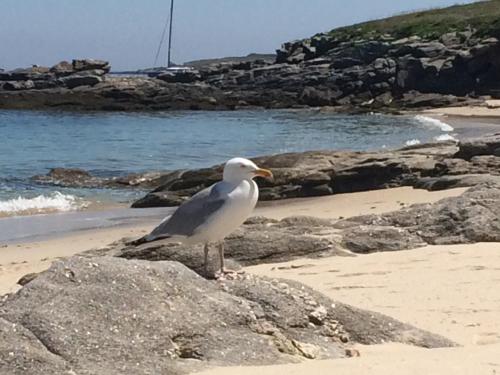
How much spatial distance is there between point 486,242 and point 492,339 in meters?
3.48

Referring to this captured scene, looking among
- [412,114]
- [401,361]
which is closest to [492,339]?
[401,361]

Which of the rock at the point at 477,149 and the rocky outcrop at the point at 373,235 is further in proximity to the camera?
the rock at the point at 477,149

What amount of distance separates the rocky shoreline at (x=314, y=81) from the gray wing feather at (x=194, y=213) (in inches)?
1749

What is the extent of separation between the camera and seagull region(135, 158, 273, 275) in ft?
20.4

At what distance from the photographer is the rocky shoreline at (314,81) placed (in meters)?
54.3

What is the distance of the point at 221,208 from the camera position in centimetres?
620

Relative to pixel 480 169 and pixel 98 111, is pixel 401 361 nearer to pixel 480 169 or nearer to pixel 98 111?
pixel 480 169

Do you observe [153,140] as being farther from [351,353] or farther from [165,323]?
[165,323]

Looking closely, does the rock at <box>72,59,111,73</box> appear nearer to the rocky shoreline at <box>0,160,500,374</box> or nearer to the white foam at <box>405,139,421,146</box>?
the white foam at <box>405,139,421,146</box>

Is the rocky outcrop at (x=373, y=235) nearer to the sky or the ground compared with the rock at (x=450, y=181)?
nearer to the sky

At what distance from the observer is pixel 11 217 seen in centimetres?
1662

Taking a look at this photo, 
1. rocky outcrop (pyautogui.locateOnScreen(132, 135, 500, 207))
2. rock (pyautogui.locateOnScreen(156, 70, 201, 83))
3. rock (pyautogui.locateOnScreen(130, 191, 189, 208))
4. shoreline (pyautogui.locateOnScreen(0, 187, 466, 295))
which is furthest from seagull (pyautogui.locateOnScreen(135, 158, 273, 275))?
rock (pyautogui.locateOnScreen(156, 70, 201, 83))

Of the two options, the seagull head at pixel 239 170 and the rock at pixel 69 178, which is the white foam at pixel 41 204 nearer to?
the rock at pixel 69 178

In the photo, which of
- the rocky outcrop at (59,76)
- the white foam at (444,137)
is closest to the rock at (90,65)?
the rocky outcrop at (59,76)
